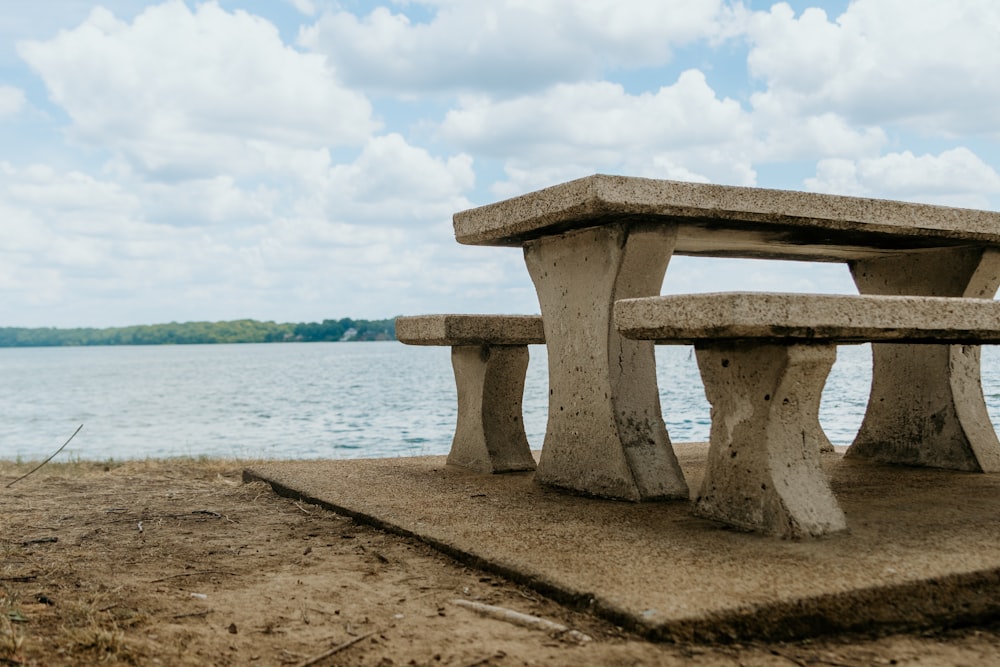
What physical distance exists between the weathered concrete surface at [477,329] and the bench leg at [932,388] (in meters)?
2.21

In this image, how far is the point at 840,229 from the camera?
4699 mm

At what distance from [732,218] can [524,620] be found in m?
2.37

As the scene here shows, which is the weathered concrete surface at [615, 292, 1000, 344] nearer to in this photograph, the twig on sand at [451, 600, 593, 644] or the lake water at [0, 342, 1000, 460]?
the twig on sand at [451, 600, 593, 644]

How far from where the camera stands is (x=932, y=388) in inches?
218

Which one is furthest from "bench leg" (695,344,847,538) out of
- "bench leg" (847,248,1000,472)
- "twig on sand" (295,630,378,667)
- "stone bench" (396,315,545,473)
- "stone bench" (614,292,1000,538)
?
"bench leg" (847,248,1000,472)

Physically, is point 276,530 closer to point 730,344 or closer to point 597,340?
point 597,340

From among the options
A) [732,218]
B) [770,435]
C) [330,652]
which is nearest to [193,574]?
[330,652]

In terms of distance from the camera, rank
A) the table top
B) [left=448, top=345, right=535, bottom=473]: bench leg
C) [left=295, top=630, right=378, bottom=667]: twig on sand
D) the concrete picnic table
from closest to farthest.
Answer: [left=295, top=630, right=378, bottom=667]: twig on sand → the table top → the concrete picnic table → [left=448, top=345, right=535, bottom=473]: bench leg

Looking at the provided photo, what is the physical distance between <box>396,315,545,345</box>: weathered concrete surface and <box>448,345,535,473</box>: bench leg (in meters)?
0.13

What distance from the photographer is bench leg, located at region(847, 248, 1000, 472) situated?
5.40 metres

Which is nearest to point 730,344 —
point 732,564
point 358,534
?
point 732,564

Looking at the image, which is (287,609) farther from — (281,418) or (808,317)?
(281,418)

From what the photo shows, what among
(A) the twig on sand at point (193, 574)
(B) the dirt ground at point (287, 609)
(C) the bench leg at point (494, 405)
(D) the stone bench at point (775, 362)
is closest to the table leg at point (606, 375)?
(D) the stone bench at point (775, 362)

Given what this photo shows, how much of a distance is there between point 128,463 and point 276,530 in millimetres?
3572
